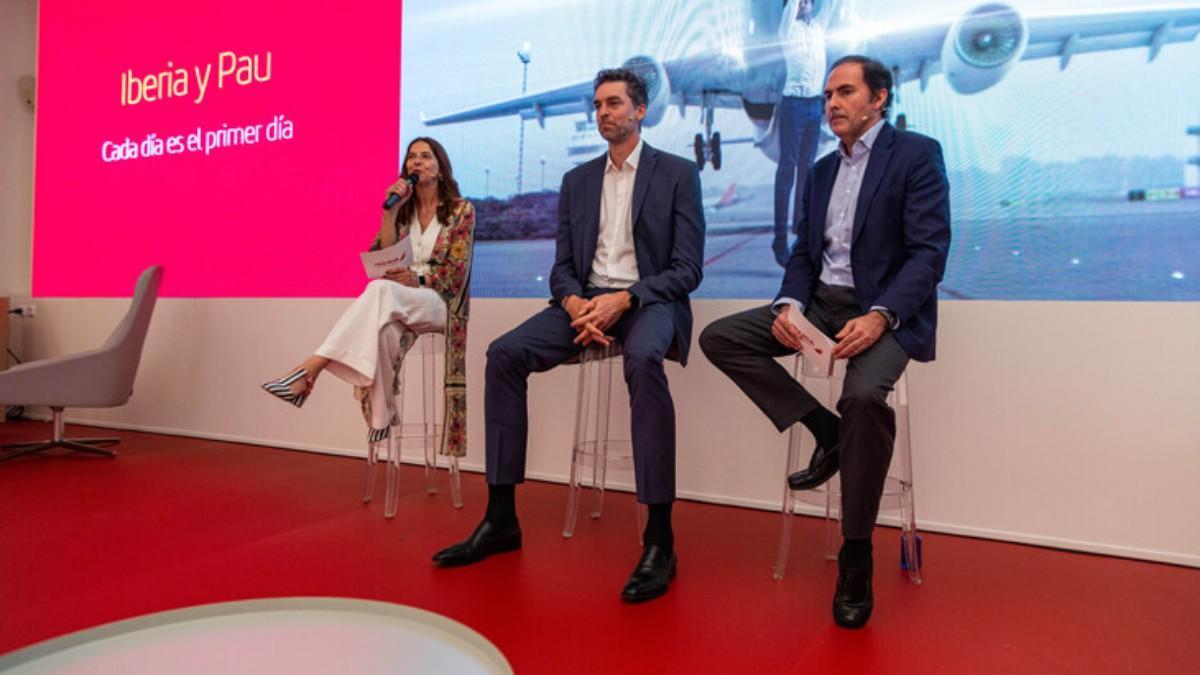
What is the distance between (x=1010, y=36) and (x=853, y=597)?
7.02 feet

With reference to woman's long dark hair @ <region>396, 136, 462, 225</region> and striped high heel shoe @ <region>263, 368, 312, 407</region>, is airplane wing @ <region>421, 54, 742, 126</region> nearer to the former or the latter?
woman's long dark hair @ <region>396, 136, 462, 225</region>

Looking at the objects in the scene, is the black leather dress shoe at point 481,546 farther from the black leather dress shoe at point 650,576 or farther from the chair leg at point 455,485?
the chair leg at point 455,485

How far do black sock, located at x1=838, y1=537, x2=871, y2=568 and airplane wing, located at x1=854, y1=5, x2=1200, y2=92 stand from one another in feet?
6.27

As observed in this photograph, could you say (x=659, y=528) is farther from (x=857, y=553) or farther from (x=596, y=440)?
(x=596, y=440)

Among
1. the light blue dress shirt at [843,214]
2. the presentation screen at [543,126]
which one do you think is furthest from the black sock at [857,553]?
the presentation screen at [543,126]

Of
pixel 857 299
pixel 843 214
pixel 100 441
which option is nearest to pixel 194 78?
pixel 100 441

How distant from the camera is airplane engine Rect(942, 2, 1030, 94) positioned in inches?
110

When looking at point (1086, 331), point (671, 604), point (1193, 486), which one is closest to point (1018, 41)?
point (1086, 331)

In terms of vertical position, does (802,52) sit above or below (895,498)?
above

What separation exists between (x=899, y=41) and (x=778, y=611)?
88.1 inches

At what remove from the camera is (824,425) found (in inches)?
84.4

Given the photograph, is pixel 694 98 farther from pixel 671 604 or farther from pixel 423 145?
pixel 671 604

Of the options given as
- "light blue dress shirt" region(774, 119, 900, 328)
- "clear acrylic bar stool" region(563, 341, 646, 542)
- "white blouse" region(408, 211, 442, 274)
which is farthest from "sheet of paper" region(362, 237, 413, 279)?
"light blue dress shirt" region(774, 119, 900, 328)

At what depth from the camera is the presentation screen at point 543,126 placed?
8.74 ft
